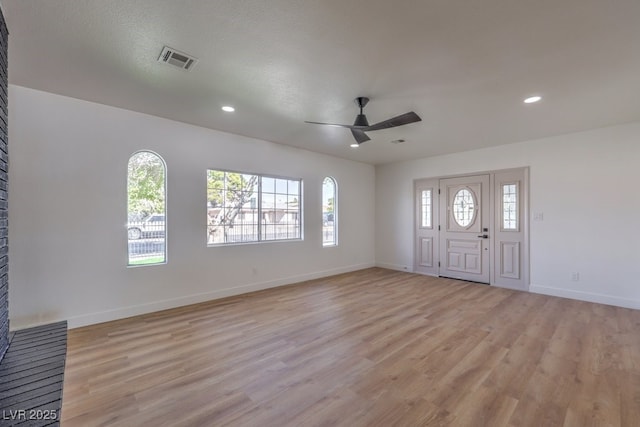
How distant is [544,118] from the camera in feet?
12.4

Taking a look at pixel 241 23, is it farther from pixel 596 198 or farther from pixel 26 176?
pixel 596 198

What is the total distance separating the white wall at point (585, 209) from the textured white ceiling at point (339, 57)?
1.89 ft

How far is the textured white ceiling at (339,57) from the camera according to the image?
184cm

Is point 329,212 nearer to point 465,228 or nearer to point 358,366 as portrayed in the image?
point 465,228

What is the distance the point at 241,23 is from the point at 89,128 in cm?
265

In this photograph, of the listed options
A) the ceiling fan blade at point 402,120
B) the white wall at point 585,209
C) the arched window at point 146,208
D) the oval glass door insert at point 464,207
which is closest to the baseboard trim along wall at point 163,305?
the arched window at point 146,208

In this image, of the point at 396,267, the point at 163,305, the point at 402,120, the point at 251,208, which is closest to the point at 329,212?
the point at 251,208

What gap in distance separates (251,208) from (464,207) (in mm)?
4208

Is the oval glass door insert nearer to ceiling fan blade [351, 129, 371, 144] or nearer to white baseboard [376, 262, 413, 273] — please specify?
white baseboard [376, 262, 413, 273]

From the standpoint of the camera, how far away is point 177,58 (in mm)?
2383

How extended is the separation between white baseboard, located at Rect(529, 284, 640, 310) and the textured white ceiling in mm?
2540

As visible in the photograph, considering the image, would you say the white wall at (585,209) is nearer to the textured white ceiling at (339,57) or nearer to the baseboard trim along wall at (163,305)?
the textured white ceiling at (339,57)

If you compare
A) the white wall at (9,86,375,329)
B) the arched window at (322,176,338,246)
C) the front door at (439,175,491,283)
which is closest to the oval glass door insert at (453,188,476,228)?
the front door at (439,175,491,283)

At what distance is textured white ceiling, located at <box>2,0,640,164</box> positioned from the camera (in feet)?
6.05
